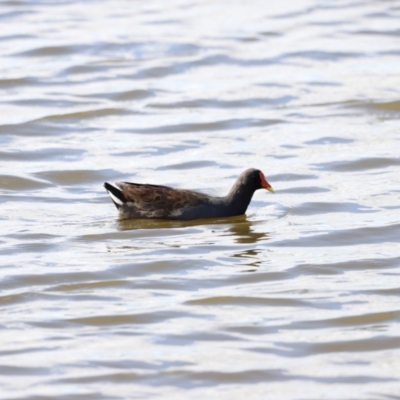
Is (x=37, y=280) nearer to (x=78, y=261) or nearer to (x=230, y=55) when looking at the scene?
(x=78, y=261)

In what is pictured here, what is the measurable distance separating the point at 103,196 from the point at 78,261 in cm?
266

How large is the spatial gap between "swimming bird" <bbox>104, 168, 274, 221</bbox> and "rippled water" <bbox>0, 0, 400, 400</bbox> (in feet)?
0.38

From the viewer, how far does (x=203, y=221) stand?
1090 centimetres

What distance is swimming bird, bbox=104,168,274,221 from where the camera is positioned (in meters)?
10.8

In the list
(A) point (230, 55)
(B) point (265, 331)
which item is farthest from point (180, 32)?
(B) point (265, 331)

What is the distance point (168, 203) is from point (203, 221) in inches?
14.9

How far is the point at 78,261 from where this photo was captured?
30.2ft

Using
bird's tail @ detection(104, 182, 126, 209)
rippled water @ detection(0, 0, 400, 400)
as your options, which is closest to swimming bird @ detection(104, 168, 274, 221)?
bird's tail @ detection(104, 182, 126, 209)

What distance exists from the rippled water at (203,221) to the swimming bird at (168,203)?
12cm

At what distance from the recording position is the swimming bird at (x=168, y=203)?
10820 mm

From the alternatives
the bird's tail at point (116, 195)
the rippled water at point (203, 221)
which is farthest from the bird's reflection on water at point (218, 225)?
the bird's tail at point (116, 195)

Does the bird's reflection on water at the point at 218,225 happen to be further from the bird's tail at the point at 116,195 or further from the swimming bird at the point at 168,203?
the bird's tail at the point at 116,195

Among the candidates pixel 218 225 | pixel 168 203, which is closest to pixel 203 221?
pixel 218 225

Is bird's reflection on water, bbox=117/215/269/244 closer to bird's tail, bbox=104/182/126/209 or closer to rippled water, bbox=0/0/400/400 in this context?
rippled water, bbox=0/0/400/400
